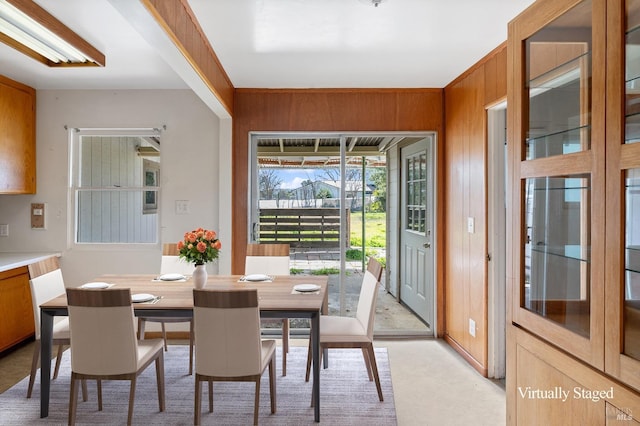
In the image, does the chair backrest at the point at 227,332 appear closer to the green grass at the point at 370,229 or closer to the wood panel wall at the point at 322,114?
the wood panel wall at the point at 322,114

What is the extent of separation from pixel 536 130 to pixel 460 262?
2196 mm

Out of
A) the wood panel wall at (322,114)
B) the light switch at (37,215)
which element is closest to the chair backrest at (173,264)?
the wood panel wall at (322,114)

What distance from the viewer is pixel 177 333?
4062 mm

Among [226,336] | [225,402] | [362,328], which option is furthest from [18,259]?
[362,328]

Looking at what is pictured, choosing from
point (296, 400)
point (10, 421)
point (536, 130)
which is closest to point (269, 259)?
point (296, 400)

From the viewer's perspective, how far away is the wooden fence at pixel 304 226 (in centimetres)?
421

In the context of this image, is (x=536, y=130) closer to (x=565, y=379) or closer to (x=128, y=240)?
(x=565, y=379)

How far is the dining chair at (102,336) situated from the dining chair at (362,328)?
3.80 feet

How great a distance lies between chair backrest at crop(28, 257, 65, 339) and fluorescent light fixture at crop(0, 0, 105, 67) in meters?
1.46

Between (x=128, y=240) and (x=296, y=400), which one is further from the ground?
(x=128, y=240)

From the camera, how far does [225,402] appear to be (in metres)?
2.75

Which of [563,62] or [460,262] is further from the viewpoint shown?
[460,262]

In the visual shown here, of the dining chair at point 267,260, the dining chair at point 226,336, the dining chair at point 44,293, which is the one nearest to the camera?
the dining chair at point 226,336

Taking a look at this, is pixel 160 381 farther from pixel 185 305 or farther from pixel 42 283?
pixel 42 283
